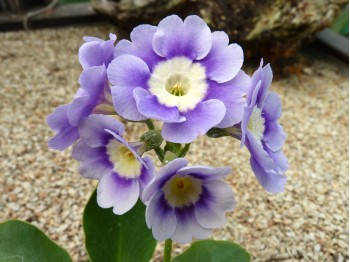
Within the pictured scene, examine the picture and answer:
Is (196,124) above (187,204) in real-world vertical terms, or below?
above

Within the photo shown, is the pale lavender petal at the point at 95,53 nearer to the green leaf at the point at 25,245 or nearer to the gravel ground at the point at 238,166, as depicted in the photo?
the green leaf at the point at 25,245

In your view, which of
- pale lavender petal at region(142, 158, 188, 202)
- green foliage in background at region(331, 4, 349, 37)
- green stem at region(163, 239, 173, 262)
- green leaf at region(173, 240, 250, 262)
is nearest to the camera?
pale lavender petal at region(142, 158, 188, 202)

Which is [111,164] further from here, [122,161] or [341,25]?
[341,25]

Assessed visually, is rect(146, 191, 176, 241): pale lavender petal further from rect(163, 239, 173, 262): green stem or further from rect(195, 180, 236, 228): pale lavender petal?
rect(163, 239, 173, 262): green stem

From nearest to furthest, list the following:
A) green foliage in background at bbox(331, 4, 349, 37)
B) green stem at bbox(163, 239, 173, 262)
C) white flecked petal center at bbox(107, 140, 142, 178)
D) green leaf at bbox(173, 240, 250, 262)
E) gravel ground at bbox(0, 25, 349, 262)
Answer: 1. white flecked petal center at bbox(107, 140, 142, 178)
2. green stem at bbox(163, 239, 173, 262)
3. green leaf at bbox(173, 240, 250, 262)
4. gravel ground at bbox(0, 25, 349, 262)
5. green foliage in background at bbox(331, 4, 349, 37)

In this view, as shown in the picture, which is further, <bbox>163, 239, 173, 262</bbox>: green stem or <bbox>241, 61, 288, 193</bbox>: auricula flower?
<bbox>163, 239, 173, 262</bbox>: green stem

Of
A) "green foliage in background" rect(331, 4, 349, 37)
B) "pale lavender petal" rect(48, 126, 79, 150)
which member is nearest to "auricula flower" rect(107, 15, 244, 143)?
"pale lavender petal" rect(48, 126, 79, 150)

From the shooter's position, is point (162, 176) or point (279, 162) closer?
point (162, 176)

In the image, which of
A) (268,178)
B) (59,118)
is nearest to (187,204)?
(268,178)
